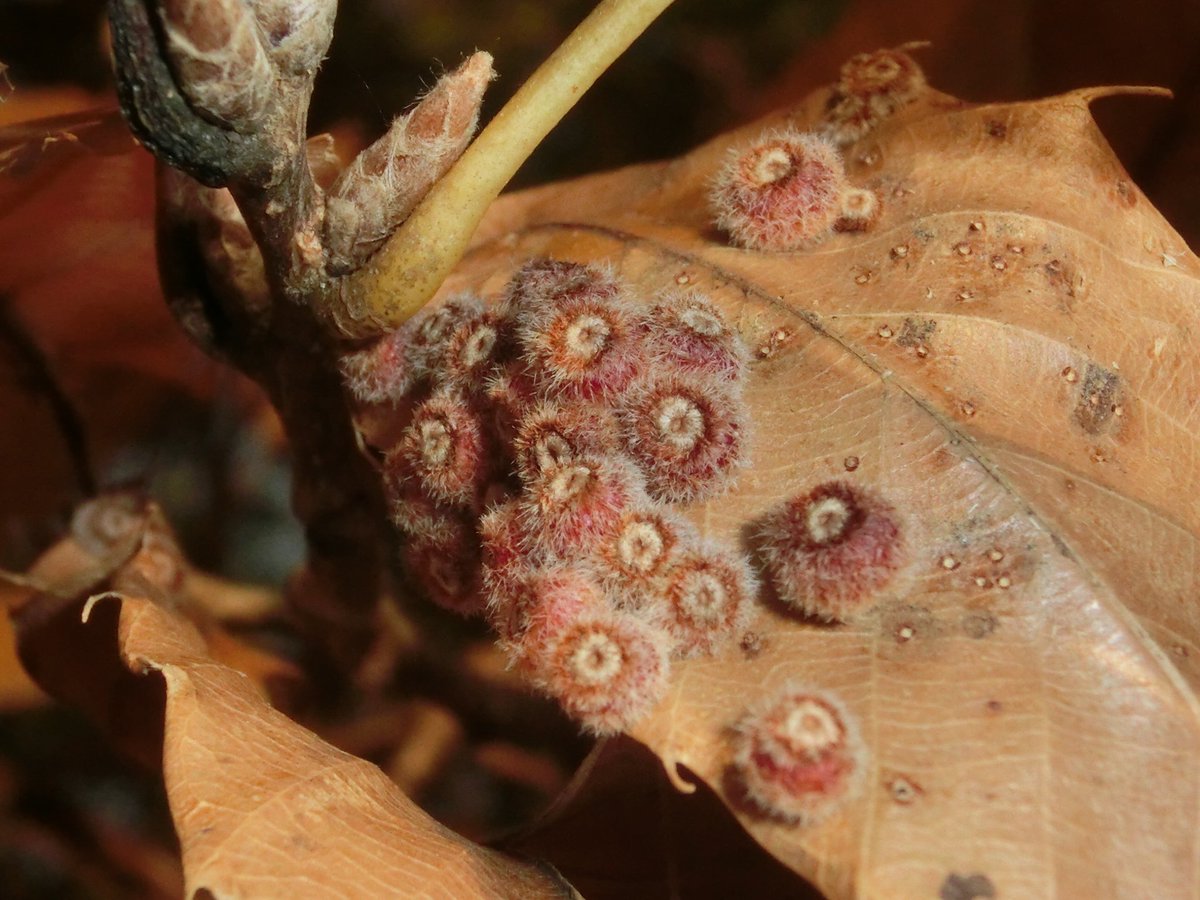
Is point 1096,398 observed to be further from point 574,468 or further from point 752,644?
point 574,468

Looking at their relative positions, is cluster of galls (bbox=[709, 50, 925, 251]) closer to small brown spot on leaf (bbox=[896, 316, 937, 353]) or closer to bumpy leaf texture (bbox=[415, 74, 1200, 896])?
bumpy leaf texture (bbox=[415, 74, 1200, 896])

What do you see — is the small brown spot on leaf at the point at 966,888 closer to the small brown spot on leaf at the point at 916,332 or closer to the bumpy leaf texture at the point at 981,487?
the bumpy leaf texture at the point at 981,487

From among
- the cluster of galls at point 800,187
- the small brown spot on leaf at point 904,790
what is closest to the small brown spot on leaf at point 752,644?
the small brown spot on leaf at point 904,790

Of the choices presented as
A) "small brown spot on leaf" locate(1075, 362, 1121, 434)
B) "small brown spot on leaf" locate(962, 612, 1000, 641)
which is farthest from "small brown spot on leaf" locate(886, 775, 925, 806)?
"small brown spot on leaf" locate(1075, 362, 1121, 434)

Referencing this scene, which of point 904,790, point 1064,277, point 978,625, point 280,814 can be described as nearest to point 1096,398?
point 1064,277

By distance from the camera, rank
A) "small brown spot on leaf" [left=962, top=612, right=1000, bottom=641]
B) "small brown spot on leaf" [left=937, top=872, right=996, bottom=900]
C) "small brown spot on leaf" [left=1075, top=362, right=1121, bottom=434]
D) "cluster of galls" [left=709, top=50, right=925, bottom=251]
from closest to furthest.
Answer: "small brown spot on leaf" [left=937, top=872, right=996, bottom=900] < "small brown spot on leaf" [left=962, top=612, right=1000, bottom=641] < "small brown spot on leaf" [left=1075, top=362, right=1121, bottom=434] < "cluster of galls" [left=709, top=50, right=925, bottom=251]

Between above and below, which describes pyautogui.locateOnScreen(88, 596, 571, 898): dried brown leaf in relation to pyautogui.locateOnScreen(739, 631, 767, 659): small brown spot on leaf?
below

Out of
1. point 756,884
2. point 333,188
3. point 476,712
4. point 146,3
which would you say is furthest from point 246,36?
point 476,712
